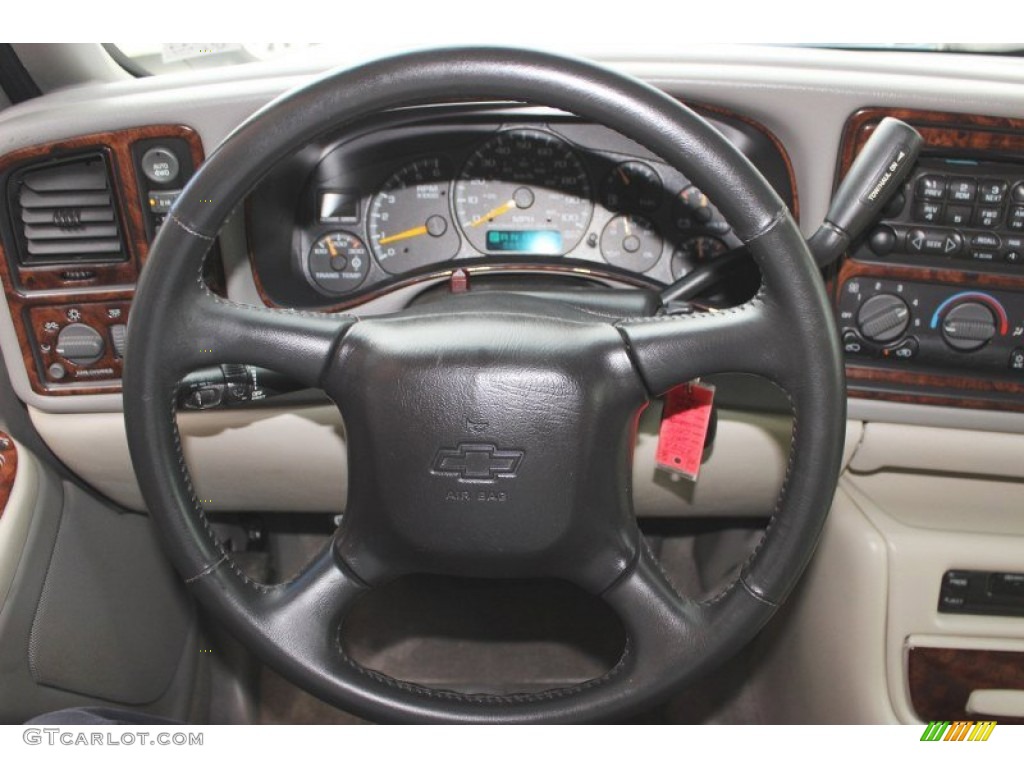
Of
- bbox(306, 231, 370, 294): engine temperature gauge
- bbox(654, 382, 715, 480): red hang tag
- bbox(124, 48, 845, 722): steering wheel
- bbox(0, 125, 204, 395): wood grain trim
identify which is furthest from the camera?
bbox(306, 231, 370, 294): engine temperature gauge

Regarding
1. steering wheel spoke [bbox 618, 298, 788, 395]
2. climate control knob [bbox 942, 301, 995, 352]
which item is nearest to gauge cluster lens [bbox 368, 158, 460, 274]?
steering wheel spoke [bbox 618, 298, 788, 395]

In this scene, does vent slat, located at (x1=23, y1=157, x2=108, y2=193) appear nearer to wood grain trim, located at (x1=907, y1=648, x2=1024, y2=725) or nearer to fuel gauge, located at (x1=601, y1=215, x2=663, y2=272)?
fuel gauge, located at (x1=601, y1=215, x2=663, y2=272)

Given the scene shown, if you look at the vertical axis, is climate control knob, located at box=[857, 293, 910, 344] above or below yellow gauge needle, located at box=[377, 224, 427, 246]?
below

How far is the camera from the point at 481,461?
848 millimetres

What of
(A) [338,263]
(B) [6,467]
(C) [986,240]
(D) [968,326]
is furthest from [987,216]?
(B) [6,467]

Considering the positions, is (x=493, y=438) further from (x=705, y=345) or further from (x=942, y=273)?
(x=942, y=273)

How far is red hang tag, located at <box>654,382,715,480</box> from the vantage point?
0.99 meters

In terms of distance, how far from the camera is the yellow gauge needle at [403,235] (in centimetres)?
120

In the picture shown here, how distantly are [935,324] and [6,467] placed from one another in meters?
1.19

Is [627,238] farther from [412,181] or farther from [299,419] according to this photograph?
[299,419]

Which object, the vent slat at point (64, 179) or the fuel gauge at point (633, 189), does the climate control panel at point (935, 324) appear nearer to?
the fuel gauge at point (633, 189)

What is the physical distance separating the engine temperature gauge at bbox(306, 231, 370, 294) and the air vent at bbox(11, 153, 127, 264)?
235 mm

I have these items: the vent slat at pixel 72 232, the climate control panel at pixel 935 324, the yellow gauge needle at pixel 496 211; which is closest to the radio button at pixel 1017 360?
the climate control panel at pixel 935 324

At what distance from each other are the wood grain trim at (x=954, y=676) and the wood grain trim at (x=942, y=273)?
34 cm
